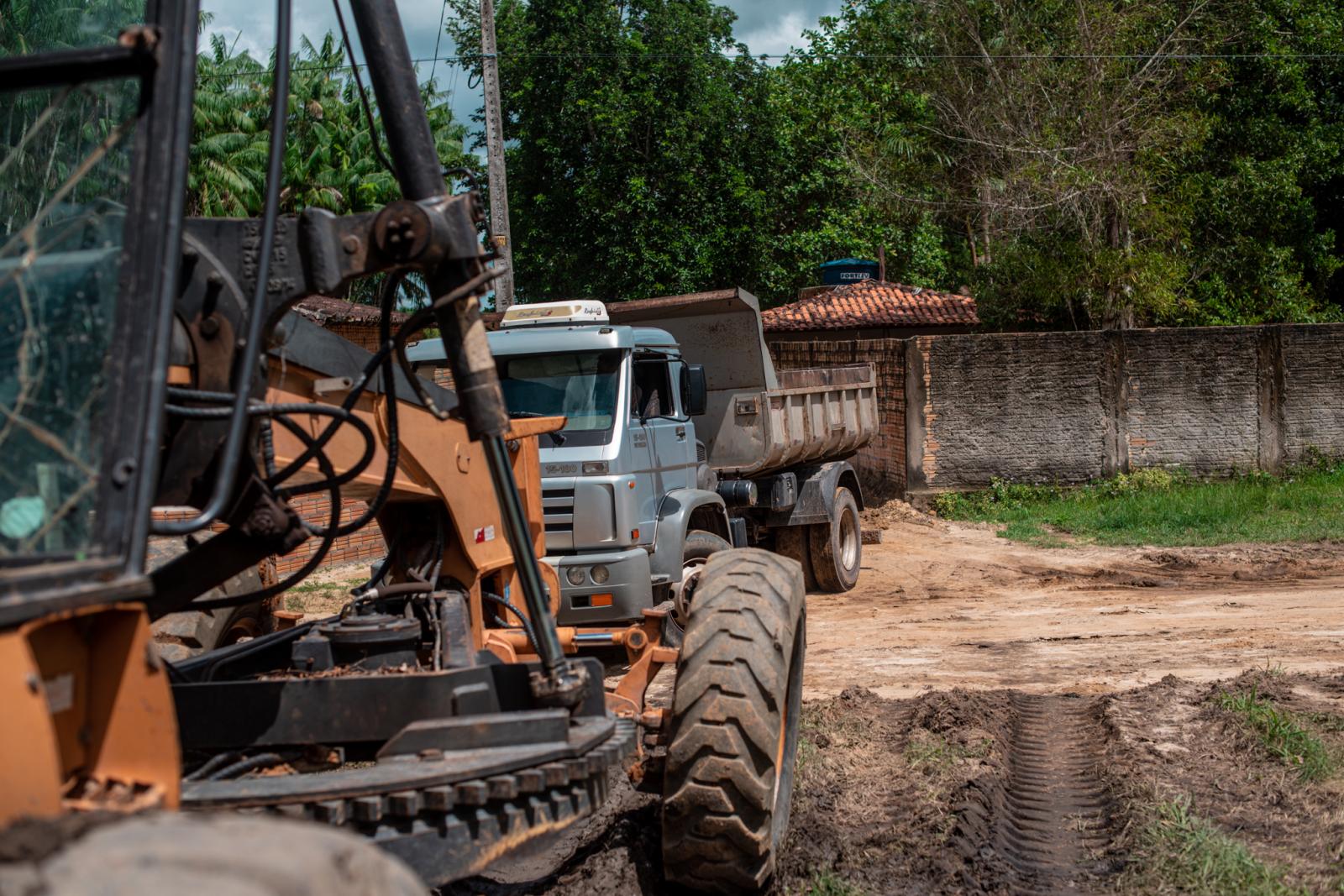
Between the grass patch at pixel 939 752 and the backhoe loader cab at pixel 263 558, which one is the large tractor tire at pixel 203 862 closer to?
the backhoe loader cab at pixel 263 558

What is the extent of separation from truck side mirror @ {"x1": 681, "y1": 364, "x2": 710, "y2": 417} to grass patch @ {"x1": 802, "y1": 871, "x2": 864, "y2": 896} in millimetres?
5258

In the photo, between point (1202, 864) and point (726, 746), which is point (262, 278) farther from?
point (1202, 864)

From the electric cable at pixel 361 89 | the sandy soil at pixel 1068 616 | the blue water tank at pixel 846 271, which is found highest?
the blue water tank at pixel 846 271

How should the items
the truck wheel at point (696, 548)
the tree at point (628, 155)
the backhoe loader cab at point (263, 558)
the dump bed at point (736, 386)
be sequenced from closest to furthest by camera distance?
the backhoe loader cab at point (263, 558) → the truck wheel at point (696, 548) → the dump bed at point (736, 386) → the tree at point (628, 155)

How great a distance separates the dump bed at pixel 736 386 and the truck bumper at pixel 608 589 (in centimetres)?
281

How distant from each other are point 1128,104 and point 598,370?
1571cm

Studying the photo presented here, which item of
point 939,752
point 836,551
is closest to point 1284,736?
point 939,752

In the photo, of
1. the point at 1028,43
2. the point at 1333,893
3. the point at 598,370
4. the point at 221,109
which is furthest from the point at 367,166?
the point at 1333,893

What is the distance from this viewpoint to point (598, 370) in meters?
9.05

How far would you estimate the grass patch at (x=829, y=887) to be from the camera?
456cm

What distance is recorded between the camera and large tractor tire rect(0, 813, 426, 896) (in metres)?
1.53

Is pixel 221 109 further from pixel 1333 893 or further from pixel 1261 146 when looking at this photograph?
pixel 1333 893

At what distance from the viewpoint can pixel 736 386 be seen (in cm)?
1173

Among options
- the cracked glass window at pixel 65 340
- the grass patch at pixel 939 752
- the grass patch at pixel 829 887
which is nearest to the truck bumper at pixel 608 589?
the grass patch at pixel 939 752
